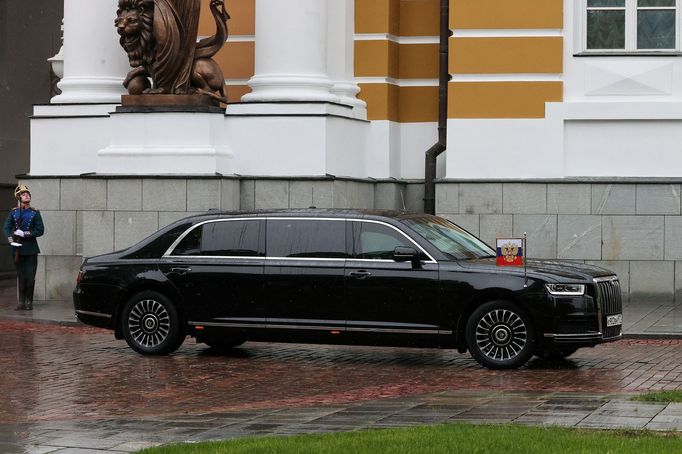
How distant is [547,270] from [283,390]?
11.0ft

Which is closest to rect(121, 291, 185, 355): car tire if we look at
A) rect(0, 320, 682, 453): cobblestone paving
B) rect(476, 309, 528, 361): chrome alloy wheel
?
rect(0, 320, 682, 453): cobblestone paving

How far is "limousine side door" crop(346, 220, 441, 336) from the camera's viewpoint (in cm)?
1571

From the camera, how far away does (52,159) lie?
24703mm

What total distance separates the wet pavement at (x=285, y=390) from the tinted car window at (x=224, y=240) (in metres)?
1.18

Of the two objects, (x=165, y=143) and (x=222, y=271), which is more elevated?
(x=165, y=143)

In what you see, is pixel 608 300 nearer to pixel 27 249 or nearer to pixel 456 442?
pixel 456 442

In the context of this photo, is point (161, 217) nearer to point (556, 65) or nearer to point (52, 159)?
point (52, 159)

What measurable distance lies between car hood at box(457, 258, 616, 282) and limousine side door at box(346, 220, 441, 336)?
1.48 ft

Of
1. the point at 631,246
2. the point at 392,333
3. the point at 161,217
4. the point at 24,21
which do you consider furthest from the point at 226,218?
the point at 24,21

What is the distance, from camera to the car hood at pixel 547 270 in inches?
608

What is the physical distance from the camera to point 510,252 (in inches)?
617

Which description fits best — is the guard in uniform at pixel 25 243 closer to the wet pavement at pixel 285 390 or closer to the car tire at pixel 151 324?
the wet pavement at pixel 285 390

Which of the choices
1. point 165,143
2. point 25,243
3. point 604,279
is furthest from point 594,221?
point 25,243

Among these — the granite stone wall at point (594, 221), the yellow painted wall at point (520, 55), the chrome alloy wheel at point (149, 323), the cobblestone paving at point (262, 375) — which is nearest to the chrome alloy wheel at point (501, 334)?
the cobblestone paving at point (262, 375)
